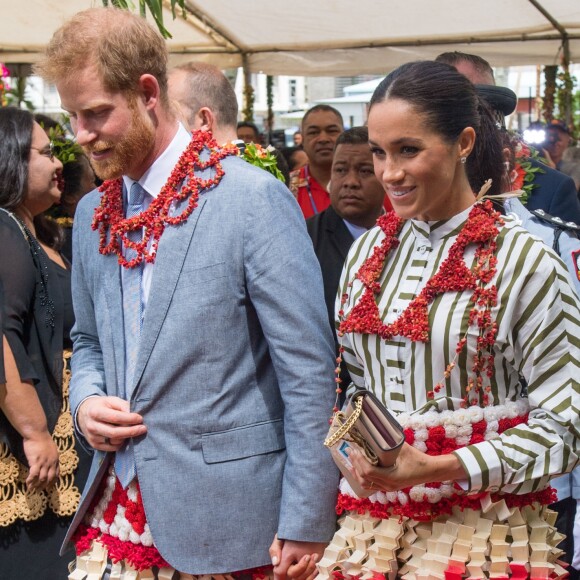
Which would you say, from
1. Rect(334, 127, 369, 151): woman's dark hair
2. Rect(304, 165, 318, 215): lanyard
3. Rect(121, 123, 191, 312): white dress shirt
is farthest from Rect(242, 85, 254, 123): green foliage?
Rect(121, 123, 191, 312): white dress shirt

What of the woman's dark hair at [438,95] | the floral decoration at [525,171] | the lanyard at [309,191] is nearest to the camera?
the woman's dark hair at [438,95]

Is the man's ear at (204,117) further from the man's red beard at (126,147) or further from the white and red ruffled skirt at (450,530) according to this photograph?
the white and red ruffled skirt at (450,530)

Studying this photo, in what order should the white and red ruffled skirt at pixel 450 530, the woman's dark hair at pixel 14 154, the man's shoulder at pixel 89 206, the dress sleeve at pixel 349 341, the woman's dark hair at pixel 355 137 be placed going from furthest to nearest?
1. the woman's dark hair at pixel 355 137
2. the woman's dark hair at pixel 14 154
3. the man's shoulder at pixel 89 206
4. the dress sleeve at pixel 349 341
5. the white and red ruffled skirt at pixel 450 530

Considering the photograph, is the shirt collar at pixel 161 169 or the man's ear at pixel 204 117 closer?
the shirt collar at pixel 161 169

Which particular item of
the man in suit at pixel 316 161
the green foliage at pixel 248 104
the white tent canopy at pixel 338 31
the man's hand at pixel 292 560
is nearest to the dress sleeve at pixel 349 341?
the man's hand at pixel 292 560

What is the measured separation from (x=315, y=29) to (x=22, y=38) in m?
2.67

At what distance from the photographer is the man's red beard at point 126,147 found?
92.0 inches

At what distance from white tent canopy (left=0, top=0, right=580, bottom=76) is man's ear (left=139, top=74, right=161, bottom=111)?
542 cm

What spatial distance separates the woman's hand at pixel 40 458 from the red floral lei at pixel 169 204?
1.15 m

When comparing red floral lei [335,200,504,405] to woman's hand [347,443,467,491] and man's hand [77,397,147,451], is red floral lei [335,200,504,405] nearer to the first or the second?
woman's hand [347,443,467,491]

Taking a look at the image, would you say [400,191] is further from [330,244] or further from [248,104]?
[248,104]

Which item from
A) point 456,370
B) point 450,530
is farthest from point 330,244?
point 450,530

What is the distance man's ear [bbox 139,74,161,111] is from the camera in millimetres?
2363

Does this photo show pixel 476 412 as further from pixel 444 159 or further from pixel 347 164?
pixel 347 164
